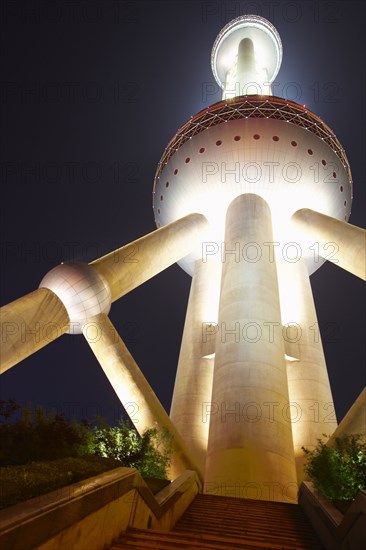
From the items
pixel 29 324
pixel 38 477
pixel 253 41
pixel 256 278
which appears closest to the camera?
pixel 38 477

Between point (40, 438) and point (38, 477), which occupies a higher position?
point (40, 438)

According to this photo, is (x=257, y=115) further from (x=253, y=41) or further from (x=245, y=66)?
(x=253, y=41)

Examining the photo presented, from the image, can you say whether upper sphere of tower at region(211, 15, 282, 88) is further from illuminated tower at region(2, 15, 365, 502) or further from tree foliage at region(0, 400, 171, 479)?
tree foliage at region(0, 400, 171, 479)

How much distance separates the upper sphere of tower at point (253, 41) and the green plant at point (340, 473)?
1502 inches

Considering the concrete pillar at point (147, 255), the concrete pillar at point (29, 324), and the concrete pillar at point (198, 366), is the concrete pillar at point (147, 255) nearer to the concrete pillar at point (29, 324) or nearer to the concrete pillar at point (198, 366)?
the concrete pillar at point (29, 324)

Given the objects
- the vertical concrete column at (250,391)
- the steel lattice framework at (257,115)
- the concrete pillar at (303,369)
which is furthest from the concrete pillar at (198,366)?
the steel lattice framework at (257,115)

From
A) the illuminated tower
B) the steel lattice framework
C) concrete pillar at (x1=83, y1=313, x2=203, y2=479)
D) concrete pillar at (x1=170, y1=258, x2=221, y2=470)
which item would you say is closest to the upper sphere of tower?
the steel lattice framework

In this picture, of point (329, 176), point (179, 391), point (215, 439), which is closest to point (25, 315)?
point (215, 439)

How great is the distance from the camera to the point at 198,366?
22.4m

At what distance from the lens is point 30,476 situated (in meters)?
5.07

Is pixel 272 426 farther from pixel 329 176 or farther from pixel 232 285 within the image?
pixel 329 176

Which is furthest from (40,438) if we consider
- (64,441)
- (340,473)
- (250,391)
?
(250,391)

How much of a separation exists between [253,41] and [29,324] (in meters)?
38.7

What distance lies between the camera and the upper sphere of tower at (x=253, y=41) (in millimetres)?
41469
